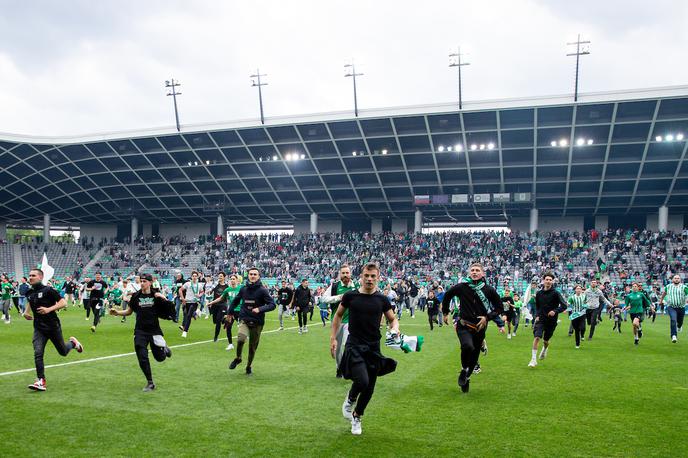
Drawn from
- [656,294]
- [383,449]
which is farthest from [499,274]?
[383,449]

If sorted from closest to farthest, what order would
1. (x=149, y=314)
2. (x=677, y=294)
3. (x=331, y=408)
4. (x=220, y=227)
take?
(x=331, y=408), (x=149, y=314), (x=677, y=294), (x=220, y=227)

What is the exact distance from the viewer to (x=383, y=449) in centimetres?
618

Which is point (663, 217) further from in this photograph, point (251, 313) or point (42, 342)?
point (42, 342)

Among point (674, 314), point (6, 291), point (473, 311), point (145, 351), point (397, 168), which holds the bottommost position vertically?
point (674, 314)

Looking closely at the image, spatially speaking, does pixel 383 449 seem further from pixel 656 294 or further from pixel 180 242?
pixel 180 242

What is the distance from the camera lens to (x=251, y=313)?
10906mm

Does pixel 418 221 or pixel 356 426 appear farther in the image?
pixel 418 221

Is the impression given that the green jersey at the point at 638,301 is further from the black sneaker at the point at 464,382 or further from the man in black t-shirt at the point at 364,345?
the man in black t-shirt at the point at 364,345

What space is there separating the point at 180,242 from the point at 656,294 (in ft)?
154

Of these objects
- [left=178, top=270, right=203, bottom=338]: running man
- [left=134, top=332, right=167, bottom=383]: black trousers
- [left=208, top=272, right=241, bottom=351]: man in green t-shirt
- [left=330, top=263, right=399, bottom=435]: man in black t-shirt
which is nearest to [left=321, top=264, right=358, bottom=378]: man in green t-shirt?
[left=330, top=263, right=399, bottom=435]: man in black t-shirt

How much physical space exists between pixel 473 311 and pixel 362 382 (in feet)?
11.6

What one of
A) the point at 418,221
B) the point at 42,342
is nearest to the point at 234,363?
the point at 42,342

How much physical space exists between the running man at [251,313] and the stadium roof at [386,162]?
117 ft

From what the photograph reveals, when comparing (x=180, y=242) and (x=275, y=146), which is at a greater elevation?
(x=275, y=146)
